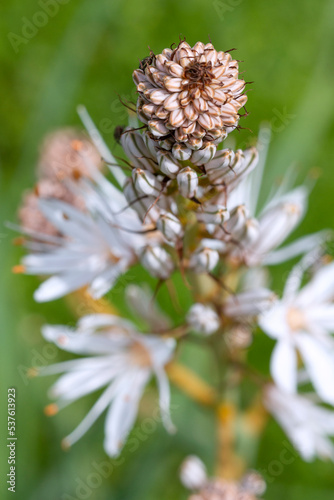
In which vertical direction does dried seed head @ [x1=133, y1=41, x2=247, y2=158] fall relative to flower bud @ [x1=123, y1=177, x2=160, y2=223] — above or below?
above

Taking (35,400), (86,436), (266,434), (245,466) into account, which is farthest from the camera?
(266,434)

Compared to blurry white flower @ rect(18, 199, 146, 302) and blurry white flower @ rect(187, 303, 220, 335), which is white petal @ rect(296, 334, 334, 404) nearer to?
blurry white flower @ rect(187, 303, 220, 335)

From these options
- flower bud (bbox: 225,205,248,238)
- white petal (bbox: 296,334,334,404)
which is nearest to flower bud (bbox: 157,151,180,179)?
flower bud (bbox: 225,205,248,238)

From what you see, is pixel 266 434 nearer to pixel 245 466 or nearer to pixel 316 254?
pixel 245 466

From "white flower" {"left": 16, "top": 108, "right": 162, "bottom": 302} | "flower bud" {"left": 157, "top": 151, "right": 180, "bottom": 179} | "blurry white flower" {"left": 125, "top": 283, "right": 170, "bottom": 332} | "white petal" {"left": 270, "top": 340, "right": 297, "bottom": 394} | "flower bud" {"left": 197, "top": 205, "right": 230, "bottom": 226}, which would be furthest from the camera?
"blurry white flower" {"left": 125, "top": 283, "right": 170, "bottom": 332}

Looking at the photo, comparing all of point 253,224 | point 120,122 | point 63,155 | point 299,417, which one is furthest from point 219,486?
point 120,122

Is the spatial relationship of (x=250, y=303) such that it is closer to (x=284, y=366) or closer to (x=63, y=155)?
(x=284, y=366)

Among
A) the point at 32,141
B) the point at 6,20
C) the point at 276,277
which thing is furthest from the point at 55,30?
the point at 276,277
